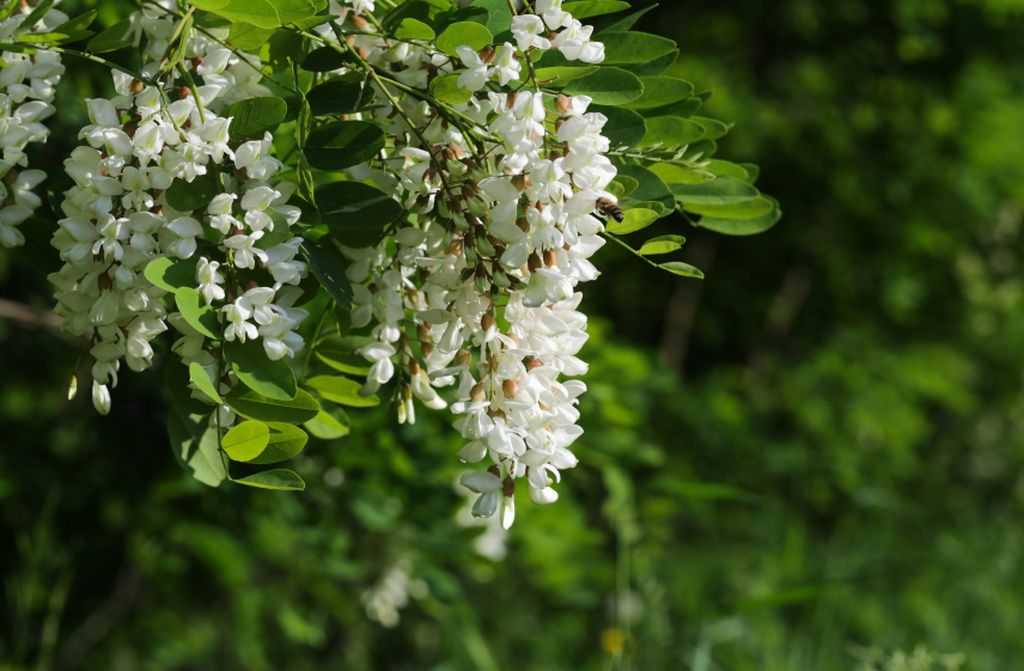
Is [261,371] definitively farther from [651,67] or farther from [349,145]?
[651,67]

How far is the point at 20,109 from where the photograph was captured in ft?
3.38

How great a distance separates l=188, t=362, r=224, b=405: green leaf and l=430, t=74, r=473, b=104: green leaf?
0.30m

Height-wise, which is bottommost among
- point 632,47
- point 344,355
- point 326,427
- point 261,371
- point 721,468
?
point 721,468

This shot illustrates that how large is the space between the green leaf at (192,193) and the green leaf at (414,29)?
0.21m

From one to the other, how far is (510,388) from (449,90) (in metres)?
0.26

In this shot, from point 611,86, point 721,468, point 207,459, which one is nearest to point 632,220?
point 611,86

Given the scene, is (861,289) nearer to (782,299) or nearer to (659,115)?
(782,299)

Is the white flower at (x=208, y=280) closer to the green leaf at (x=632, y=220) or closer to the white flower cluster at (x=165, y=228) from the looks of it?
the white flower cluster at (x=165, y=228)

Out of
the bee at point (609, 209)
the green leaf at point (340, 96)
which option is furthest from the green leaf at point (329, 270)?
the bee at point (609, 209)

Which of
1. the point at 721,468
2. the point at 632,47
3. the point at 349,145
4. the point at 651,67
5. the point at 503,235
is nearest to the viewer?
the point at 503,235

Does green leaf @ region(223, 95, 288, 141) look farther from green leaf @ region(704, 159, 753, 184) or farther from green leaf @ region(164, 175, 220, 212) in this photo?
green leaf @ region(704, 159, 753, 184)

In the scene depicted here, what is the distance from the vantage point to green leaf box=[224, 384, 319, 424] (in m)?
0.99

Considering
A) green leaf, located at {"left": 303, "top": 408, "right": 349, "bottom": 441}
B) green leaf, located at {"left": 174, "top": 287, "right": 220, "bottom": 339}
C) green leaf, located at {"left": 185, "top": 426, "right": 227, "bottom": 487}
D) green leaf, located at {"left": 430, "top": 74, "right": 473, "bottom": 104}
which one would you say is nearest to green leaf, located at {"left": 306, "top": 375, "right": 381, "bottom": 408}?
green leaf, located at {"left": 303, "top": 408, "right": 349, "bottom": 441}

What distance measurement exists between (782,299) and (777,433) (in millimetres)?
651
